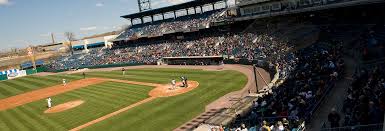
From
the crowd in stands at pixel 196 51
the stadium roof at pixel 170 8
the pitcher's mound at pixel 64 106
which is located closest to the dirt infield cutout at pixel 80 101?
the pitcher's mound at pixel 64 106

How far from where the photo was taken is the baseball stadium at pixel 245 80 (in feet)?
52.7

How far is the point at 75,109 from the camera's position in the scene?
1228 inches

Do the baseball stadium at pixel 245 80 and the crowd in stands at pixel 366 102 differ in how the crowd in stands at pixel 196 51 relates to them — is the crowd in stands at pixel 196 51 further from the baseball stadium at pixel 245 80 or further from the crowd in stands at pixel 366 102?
the crowd in stands at pixel 366 102

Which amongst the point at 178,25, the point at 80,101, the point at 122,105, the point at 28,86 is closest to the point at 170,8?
the point at 178,25

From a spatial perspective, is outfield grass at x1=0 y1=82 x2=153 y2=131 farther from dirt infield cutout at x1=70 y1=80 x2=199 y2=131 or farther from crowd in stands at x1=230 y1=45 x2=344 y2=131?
crowd in stands at x1=230 y1=45 x2=344 y2=131

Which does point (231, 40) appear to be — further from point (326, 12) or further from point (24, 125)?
point (24, 125)

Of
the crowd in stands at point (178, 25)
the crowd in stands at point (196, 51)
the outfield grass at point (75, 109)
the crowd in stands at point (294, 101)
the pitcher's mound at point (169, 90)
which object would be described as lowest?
the outfield grass at point (75, 109)

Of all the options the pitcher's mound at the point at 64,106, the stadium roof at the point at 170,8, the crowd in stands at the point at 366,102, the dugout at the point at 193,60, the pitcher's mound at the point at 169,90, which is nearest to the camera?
the crowd in stands at the point at 366,102

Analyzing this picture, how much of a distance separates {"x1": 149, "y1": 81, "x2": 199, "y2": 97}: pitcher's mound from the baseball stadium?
0.39 ft

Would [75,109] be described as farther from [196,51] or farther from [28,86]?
[28,86]

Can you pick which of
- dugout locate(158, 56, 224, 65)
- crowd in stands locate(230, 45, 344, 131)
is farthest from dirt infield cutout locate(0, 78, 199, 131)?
crowd in stands locate(230, 45, 344, 131)

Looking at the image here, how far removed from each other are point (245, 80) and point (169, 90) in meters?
7.58

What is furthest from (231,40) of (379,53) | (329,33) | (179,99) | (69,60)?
(69,60)

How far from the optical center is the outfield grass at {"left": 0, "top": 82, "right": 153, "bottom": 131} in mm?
27578
